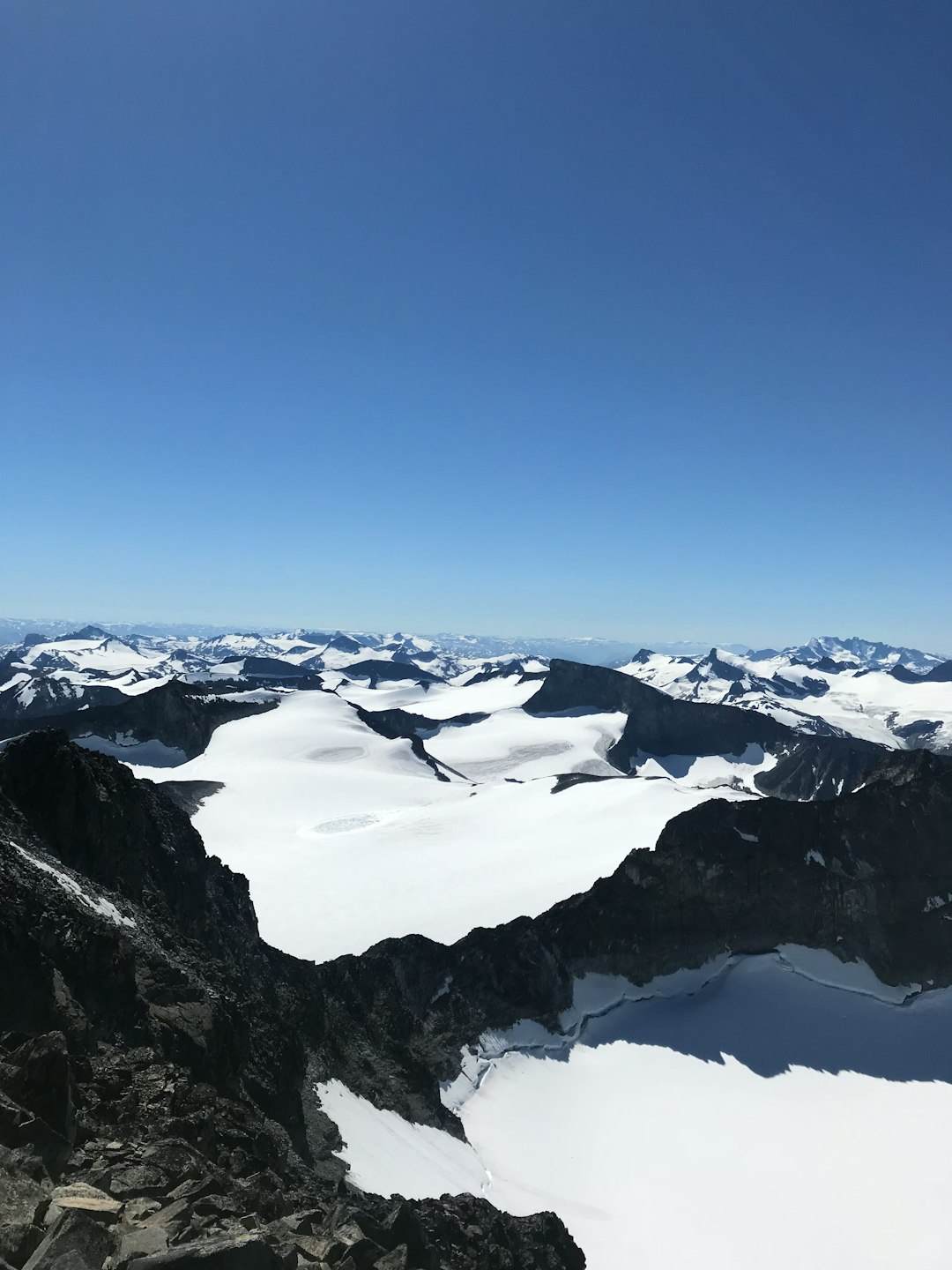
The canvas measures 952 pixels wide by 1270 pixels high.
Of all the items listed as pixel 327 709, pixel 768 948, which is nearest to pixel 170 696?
pixel 327 709

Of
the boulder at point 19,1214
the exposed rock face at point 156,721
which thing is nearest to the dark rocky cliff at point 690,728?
the exposed rock face at point 156,721

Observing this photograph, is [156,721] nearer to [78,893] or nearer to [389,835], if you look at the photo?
[389,835]

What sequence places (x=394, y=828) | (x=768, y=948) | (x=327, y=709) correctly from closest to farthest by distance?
(x=768, y=948)
(x=394, y=828)
(x=327, y=709)

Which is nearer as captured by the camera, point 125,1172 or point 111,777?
point 125,1172

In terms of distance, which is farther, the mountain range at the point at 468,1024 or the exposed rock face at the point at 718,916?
the exposed rock face at the point at 718,916

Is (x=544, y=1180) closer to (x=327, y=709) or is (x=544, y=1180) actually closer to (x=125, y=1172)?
(x=125, y=1172)

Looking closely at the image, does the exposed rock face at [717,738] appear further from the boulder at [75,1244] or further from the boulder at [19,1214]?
the boulder at [75,1244]

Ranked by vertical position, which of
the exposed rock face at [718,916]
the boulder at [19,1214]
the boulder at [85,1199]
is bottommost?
the exposed rock face at [718,916]

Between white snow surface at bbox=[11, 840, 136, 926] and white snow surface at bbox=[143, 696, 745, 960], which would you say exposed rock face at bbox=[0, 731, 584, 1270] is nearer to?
white snow surface at bbox=[11, 840, 136, 926]
